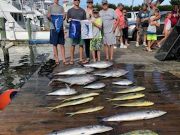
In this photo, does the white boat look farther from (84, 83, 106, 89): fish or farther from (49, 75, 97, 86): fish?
(84, 83, 106, 89): fish

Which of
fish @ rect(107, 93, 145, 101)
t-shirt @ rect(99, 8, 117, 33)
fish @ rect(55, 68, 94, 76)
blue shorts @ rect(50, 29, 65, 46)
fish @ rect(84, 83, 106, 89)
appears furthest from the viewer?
t-shirt @ rect(99, 8, 117, 33)

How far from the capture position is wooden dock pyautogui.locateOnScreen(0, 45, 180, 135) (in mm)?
5496

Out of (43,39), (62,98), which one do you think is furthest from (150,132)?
(43,39)

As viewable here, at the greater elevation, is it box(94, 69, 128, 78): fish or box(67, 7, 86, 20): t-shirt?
box(67, 7, 86, 20): t-shirt

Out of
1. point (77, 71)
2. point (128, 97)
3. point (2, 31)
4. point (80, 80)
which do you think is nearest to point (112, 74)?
point (77, 71)

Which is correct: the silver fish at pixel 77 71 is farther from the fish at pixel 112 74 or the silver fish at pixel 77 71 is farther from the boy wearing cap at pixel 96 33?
the boy wearing cap at pixel 96 33

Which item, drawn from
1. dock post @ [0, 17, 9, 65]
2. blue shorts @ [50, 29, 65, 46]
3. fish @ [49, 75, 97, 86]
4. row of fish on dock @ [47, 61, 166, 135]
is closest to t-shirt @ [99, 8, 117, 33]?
blue shorts @ [50, 29, 65, 46]

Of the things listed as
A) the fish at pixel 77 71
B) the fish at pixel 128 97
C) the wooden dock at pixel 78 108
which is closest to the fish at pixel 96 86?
the wooden dock at pixel 78 108

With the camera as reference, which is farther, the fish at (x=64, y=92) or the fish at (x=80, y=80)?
the fish at (x=80, y=80)

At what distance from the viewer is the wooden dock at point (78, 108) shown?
5496mm

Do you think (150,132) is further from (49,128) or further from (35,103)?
(35,103)

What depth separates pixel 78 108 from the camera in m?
6.53

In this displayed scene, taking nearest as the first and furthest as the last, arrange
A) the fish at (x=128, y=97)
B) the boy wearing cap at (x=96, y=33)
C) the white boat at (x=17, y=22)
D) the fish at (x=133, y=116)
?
1. the fish at (x=133, y=116)
2. the fish at (x=128, y=97)
3. the boy wearing cap at (x=96, y=33)
4. the white boat at (x=17, y=22)

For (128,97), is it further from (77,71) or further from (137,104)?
(77,71)
